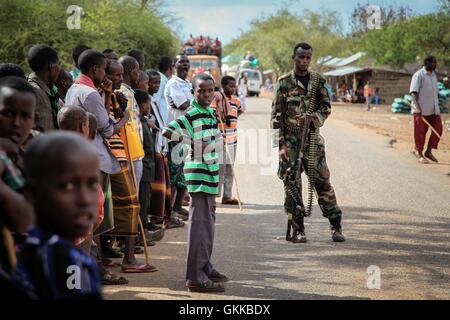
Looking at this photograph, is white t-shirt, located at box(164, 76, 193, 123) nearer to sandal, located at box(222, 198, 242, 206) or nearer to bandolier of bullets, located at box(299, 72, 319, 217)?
sandal, located at box(222, 198, 242, 206)

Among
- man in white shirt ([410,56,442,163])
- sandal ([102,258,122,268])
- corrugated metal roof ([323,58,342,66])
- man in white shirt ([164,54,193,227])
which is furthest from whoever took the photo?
corrugated metal roof ([323,58,342,66])

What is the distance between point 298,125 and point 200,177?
7.78ft

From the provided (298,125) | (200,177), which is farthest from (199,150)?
(298,125)

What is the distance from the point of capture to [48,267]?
8.86 ft

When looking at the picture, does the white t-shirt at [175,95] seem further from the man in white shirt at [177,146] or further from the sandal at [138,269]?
the sandal at [138,269]

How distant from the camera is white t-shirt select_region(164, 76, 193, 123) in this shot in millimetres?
10414

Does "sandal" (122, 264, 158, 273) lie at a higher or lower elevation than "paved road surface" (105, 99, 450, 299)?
higher

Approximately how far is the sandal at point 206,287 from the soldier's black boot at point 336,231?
2414 millimetres

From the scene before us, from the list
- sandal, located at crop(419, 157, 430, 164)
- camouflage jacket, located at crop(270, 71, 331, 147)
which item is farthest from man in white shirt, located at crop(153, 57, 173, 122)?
sandal, located at crop(419, 157, 430, 164)

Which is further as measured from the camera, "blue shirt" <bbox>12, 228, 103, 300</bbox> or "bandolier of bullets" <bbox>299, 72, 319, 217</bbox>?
"bandolier of bullets" <bbox>299, 72, 319, 217</bbox>

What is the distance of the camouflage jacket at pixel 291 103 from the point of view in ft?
29.0

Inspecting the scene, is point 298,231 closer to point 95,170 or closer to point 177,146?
point 177,146
